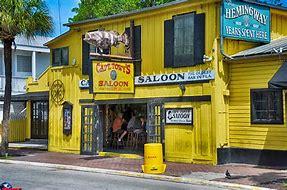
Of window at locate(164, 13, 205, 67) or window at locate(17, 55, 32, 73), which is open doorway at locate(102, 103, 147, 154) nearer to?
window at locate(164, 13, 205, 67)

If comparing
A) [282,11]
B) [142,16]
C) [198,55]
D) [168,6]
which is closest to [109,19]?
[142,16]

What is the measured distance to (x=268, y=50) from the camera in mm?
16297

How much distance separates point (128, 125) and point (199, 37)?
5.83 metres

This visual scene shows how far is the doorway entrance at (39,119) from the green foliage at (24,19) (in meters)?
8.62

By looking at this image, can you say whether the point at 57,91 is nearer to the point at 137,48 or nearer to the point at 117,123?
the point at 117,123

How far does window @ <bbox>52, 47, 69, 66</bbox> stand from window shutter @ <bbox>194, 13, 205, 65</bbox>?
731 centimetres

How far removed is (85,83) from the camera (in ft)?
72.3

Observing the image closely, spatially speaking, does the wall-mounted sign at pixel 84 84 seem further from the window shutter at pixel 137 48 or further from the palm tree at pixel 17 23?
the window shutter at pixel 137 48

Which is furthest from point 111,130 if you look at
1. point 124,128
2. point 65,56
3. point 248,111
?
point 248,111

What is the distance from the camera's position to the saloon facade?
659 inches

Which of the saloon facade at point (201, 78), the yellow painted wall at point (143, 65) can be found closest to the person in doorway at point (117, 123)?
the saloon facade at point (201, 78)

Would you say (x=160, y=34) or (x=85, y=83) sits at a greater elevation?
(x=160, y=34)

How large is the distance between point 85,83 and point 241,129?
754cm

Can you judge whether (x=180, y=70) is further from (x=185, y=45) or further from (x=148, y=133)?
(x=148, y=133)
